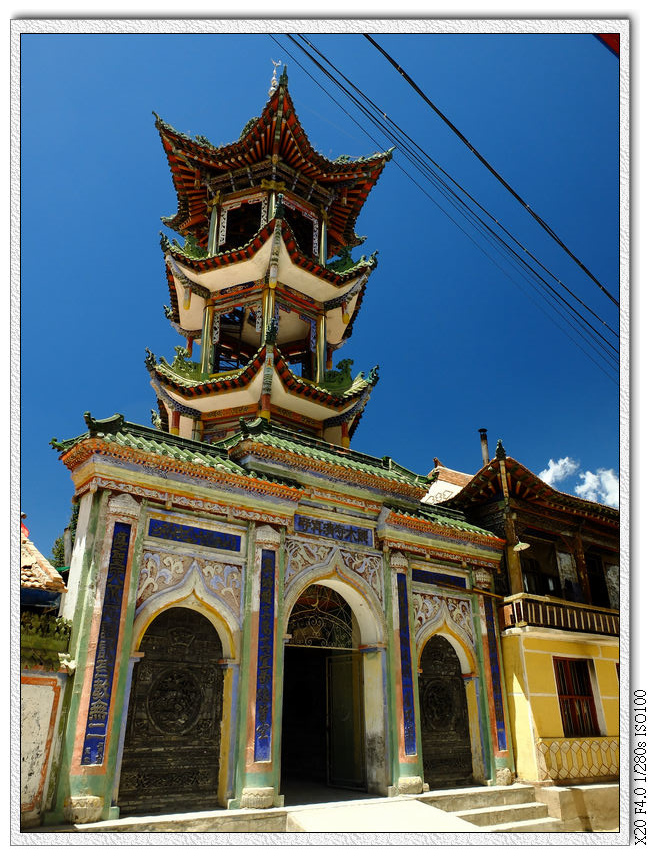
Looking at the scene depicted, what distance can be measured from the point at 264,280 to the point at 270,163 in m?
3.33

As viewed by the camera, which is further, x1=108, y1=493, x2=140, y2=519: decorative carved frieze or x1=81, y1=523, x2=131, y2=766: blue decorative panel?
x1=108, y1=493, x2=140, y2=519: decorative carved frieze

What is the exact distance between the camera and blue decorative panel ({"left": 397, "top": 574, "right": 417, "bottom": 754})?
11413mm

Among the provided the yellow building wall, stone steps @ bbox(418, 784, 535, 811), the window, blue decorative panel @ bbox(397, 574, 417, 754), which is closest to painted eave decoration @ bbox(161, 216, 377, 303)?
blue decorative panel @ bbox(397, 574, 417, 754)

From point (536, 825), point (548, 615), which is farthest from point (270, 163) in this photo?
point (536, 825)

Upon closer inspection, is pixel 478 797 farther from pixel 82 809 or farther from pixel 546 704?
pixel 82 809

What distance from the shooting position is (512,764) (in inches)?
509

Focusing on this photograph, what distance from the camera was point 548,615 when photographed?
1366 cm

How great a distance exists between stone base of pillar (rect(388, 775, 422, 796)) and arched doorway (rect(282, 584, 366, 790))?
802 mm

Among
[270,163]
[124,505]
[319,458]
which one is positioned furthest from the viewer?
[270,163]

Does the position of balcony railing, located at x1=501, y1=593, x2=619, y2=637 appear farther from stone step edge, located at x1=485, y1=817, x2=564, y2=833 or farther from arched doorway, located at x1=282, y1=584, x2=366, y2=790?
arched doorway, located at x1=282, y1=584, x2=366, y2=790

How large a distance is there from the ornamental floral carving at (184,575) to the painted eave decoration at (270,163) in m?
10.8

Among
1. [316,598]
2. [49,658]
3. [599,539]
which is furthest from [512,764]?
[49,658]

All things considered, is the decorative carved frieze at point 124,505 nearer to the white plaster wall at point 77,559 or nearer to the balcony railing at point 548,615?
the white plaster wall at point 77,559

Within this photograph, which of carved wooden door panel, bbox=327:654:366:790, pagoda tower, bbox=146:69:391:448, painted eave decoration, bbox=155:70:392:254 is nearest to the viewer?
carved wooden door panel, bbox=327:654:366:790
